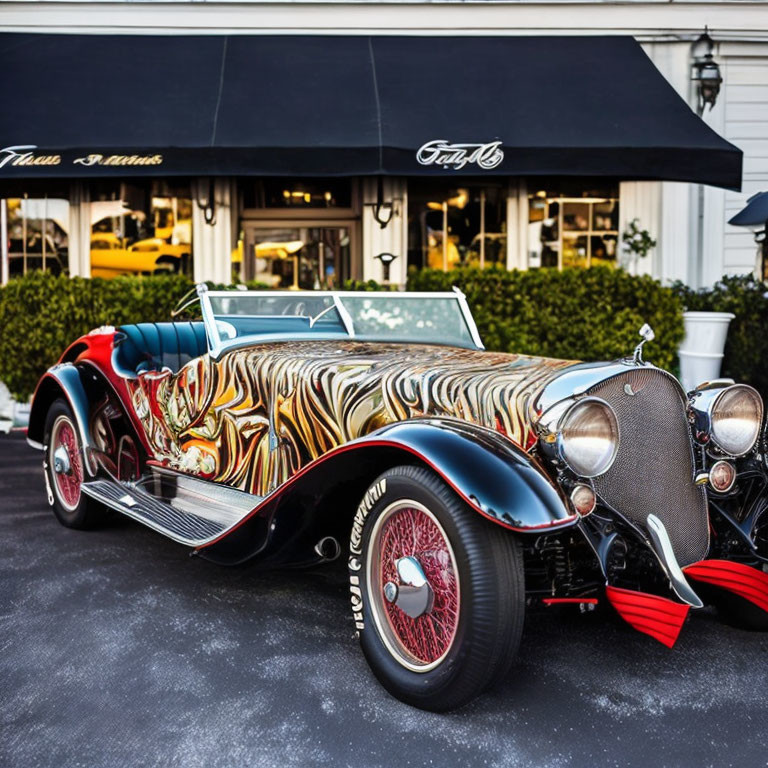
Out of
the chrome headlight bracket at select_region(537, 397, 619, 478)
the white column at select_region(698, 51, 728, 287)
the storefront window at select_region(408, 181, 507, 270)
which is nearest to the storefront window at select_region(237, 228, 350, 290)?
the storefront window at select_region(408, 181, 507, 270)

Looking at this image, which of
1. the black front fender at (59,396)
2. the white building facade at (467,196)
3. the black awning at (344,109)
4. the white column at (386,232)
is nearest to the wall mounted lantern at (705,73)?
the white building facade at (467,196)

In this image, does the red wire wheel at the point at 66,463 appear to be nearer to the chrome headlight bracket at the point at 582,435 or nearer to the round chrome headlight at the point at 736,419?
the chrome headlight bracket at the point at 582,435

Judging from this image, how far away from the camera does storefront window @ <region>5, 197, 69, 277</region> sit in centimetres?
→ 970

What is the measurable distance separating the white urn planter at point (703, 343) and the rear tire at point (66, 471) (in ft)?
19.7

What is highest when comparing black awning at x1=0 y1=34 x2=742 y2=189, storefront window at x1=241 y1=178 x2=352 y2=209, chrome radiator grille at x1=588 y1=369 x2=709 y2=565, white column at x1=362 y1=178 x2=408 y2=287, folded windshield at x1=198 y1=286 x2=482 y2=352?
black awning at x1=0 y1=34 x2=742 y2=189

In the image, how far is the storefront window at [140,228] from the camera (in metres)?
9.66

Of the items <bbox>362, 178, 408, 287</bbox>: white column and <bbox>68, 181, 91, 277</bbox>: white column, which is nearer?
<bbox>362, 178, 408, 287</bbox>: white column

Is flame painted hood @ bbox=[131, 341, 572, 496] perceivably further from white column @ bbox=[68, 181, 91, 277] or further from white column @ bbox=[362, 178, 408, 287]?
white column @ bbox=[68, 181, 91, 277]

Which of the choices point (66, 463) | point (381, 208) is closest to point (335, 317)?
point (66, 463)

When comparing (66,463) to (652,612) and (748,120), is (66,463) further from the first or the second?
(748,120)

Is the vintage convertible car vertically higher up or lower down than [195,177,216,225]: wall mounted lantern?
lower down

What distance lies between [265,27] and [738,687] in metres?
8.57

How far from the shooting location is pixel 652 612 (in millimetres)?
2406

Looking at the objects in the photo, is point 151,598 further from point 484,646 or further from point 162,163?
point 162,163
